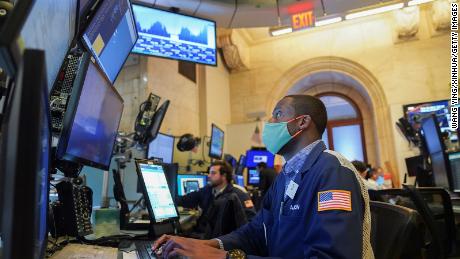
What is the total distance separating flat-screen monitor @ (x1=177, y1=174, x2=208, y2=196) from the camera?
357 cm

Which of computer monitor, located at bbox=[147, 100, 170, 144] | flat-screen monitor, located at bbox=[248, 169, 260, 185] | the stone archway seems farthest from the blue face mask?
the stone archway

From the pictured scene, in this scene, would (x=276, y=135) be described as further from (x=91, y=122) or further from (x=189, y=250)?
(x=91, y=122)

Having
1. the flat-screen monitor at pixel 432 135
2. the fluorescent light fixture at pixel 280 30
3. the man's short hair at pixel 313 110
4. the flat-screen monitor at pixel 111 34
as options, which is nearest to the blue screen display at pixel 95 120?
the flat-screen monitor at pixel 111 34

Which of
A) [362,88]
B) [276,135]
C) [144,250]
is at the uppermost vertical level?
[362,88]

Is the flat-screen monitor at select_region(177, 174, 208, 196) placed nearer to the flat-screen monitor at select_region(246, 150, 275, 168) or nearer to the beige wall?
the flat-screen monitor at select_region(246, 150, 275, 168)

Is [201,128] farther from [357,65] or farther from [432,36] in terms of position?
[432,36]

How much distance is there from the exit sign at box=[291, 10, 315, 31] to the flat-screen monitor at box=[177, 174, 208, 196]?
2.50 metres

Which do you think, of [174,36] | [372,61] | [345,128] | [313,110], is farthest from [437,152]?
[345,128]

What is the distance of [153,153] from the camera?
3.58 metres

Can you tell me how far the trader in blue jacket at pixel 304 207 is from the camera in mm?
913

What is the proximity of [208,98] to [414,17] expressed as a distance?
14.6 ft

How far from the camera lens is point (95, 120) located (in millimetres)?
1439

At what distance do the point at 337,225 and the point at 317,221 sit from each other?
6 centimetres

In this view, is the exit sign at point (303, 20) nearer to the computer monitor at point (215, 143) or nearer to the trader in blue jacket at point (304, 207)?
the computer monitor at point (215, 143)
